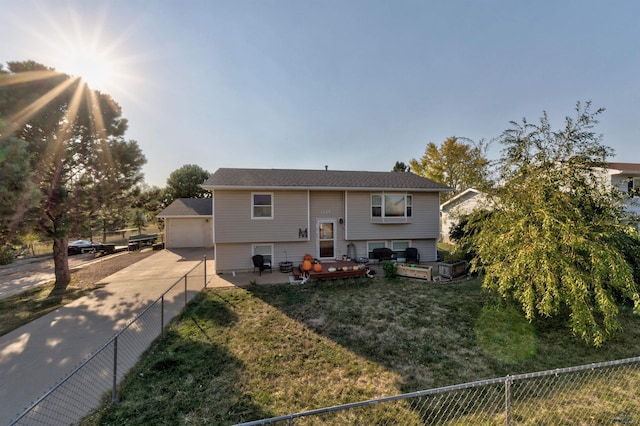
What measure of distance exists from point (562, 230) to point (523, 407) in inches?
147

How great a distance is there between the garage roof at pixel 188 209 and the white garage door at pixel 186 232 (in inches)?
23.2

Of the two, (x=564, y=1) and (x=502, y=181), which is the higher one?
(x=564, y=1)

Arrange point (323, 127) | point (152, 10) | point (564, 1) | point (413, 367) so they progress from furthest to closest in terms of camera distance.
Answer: point (323, 127)
point (564, 1)
point (152, 10)
point (413, 367)

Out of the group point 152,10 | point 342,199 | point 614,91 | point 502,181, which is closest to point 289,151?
point 342,199

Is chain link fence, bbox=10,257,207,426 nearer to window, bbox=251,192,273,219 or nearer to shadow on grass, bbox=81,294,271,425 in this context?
shadow on grass, bbox=81,294,271,425

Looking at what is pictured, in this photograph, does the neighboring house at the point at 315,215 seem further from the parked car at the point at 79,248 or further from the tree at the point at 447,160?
the tree at the point at 447,160

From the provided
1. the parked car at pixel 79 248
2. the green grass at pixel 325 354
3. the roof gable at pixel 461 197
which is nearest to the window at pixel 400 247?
the green grass at pixel 325 354

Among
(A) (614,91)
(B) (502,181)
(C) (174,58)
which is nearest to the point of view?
(B) (502,181)

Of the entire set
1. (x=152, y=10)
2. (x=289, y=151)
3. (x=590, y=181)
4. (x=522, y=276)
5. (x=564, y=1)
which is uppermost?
(x=564, y=1)

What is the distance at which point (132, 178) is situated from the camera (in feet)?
40.2

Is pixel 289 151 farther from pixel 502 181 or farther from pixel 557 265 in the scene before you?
pixel 557 265

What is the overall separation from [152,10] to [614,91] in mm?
17580

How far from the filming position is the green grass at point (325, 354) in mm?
3736

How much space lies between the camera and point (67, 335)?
19.4ft
